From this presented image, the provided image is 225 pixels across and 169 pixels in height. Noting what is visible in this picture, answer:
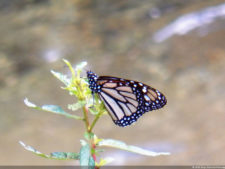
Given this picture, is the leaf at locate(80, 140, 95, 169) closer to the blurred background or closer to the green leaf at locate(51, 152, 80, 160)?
the green leaf at locate(51, 152, 80, 160)

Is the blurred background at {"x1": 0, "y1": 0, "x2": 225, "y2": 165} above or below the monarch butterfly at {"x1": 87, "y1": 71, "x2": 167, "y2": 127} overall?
above

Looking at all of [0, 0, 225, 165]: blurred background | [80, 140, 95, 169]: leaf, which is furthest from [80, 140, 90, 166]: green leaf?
[0, 0, 225, 165]: blurred background

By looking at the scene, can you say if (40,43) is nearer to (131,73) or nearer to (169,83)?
(131,73)

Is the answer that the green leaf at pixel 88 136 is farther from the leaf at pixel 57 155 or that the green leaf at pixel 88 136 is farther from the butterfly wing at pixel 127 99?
the butterfly wing at pixel 127 99

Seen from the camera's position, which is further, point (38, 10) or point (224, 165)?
point (38, 10)

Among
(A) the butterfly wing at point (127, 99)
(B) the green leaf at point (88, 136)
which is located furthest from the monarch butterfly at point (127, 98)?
(B) the green leaf at point (88, 136)

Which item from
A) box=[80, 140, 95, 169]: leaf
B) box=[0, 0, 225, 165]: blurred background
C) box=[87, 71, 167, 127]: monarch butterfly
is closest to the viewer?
box=[80, 140, 95, 169]: leaf

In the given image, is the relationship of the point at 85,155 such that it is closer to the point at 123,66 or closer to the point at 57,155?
the point at 57,155

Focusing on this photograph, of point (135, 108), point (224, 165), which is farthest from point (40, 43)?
point (135, 108)
